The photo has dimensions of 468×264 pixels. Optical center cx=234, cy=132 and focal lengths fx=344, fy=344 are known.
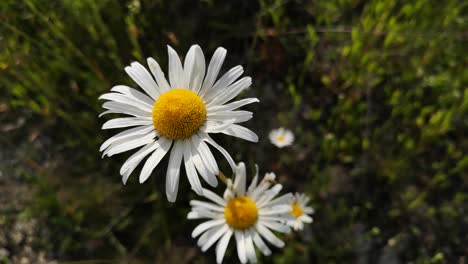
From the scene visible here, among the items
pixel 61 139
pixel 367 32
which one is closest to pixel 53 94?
pixel 61 139

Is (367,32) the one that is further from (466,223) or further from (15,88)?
(15,88)

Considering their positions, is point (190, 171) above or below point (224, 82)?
below

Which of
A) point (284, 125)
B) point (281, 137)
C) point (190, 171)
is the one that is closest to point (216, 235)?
point (190, 171)

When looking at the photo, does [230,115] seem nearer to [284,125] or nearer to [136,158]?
[136,158]

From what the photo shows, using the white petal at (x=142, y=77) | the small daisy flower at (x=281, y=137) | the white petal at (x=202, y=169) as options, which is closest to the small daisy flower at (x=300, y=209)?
the small daisy flower at (x=281, y=137)

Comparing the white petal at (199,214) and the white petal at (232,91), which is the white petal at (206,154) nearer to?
the white petal at (232,91)

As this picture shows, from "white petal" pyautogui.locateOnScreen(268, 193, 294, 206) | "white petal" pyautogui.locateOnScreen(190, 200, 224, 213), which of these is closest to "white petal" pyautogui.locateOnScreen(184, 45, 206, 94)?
"white petal" pyautogui.locateOnScreen(190, 200, 224, 213)

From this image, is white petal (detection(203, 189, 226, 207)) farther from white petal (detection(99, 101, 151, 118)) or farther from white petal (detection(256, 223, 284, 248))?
white petal (detection(99, 101, 151, 118))

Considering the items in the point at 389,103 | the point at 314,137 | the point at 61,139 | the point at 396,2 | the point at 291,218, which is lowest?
the point at 291,218
